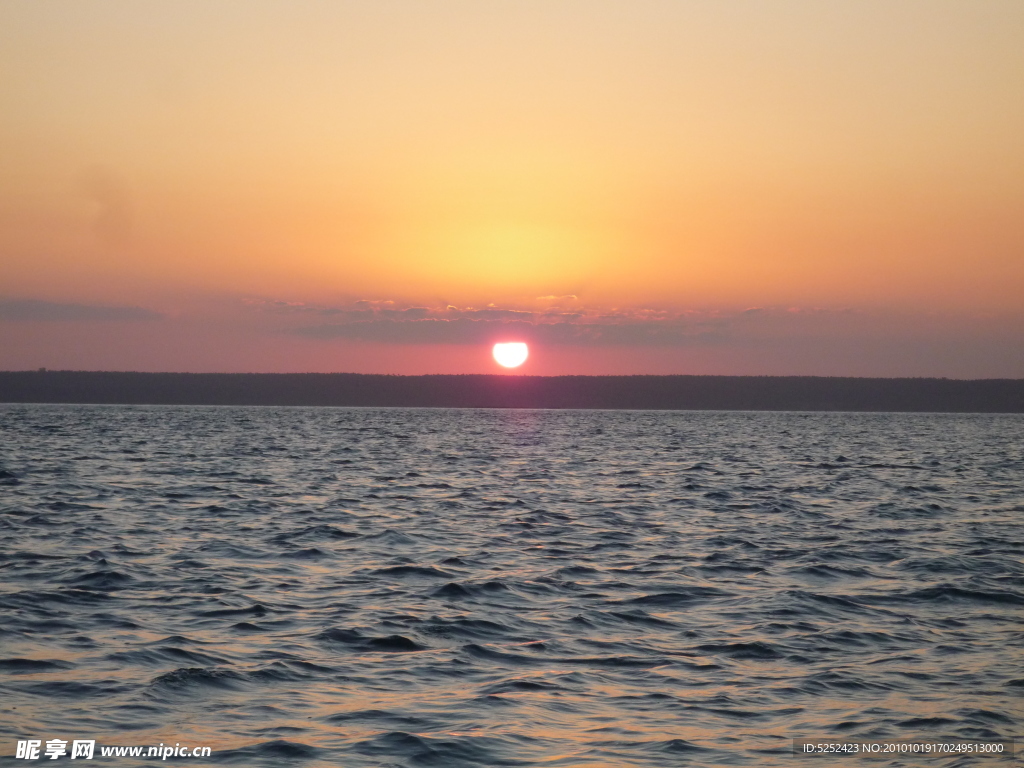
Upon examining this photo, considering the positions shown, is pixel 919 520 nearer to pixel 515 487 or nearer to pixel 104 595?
pixel 515 487

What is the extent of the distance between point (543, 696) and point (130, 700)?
471cm

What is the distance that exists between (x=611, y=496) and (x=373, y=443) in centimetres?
4920

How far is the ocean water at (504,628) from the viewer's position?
35.9 feet

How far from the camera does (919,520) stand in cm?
3025

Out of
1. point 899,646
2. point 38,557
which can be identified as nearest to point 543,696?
point 899,646

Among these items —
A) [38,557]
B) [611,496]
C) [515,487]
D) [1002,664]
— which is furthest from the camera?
[515,487]

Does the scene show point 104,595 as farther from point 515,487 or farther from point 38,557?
point 515,487

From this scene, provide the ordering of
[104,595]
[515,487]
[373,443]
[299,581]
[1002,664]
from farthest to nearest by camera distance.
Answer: [373,443]
[515,487]
[299,581]
[104,595]
[1002,664]

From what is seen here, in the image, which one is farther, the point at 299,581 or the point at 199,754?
the point at 299,581

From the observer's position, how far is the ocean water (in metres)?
10.9

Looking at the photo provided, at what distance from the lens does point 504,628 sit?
1565 cm

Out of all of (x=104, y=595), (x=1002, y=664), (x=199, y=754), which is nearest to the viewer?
(x=199, y=754)

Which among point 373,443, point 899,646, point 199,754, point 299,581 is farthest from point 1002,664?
point 373,443

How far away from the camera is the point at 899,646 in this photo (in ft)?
48.8
